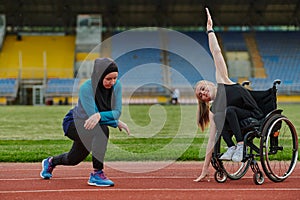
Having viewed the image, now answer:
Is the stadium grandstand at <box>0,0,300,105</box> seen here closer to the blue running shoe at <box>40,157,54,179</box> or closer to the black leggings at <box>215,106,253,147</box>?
the blue running shoe at <box>40,157,54,179</box>

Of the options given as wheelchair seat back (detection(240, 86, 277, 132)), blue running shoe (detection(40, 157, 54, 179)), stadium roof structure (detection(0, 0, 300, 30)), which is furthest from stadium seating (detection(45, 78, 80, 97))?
wheelchair seat back (detection(240, 86, 277, 132))

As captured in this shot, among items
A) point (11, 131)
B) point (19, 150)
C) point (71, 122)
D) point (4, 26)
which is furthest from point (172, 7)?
point (71, 122)

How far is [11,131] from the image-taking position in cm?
1797

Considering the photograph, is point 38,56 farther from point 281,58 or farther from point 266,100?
point 266,100

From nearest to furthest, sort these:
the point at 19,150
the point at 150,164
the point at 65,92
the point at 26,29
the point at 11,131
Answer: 1. the point at 150,164
2. the point at 19,150
3. the point at 11,131
4. the point at 65,92
5. the point at 26,29

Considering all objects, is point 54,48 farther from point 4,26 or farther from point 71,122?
point 71,122

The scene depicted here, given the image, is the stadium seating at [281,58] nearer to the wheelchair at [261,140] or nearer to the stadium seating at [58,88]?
the stadium seating at [58,88]

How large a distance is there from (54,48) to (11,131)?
3160cm

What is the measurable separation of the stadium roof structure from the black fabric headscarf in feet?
143

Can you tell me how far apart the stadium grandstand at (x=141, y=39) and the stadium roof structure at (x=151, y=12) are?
0.08 m

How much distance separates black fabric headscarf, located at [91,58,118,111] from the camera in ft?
20.9

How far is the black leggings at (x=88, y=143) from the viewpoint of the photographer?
658 centimetres

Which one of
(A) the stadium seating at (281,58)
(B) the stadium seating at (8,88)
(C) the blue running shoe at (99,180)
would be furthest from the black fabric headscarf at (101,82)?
(A) the stadium seating at (281,58)

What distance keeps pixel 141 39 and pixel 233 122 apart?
4232cm
